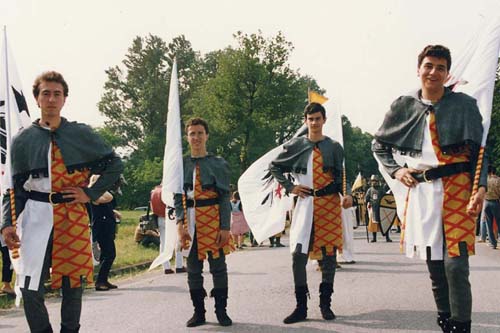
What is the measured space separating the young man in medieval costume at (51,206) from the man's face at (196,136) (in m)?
1.74

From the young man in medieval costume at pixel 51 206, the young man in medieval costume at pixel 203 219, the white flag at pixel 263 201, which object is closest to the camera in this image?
the young man in medieval costume at pixel 51 206

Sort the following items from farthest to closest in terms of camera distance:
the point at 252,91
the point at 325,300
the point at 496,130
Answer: the point at 252,91 < the point at 496,130 < the point at 325,300

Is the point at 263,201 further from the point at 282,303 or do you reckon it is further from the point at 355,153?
the point at 355,153

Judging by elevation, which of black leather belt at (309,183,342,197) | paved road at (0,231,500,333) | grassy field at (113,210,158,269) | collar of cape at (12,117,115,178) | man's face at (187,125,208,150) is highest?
man's face at (187,125,208,150)

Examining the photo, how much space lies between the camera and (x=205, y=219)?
600cm

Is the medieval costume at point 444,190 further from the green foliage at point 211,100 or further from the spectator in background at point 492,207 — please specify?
the green foliage at point 211,100

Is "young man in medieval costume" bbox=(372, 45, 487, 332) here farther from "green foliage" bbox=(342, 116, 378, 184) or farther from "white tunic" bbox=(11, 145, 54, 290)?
"green foliage" bbox=(342, 116, 378, 184)

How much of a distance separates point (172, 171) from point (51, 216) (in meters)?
1.94

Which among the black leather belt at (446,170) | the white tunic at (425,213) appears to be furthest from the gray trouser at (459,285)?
the black leather belt at (446,170)

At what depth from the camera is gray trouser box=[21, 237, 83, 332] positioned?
4.04 metres

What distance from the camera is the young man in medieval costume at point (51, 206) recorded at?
13.5 feet

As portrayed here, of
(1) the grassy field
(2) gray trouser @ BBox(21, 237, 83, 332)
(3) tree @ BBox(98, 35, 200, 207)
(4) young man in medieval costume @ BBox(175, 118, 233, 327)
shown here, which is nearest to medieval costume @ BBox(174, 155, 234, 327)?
(4) young man in medieval costume @ BBox(175, 118, 233, 327)

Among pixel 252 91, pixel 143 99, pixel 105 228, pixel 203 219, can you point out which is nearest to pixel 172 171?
pixel 203 219

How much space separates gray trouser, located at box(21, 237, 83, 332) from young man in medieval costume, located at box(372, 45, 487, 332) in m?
2.38
